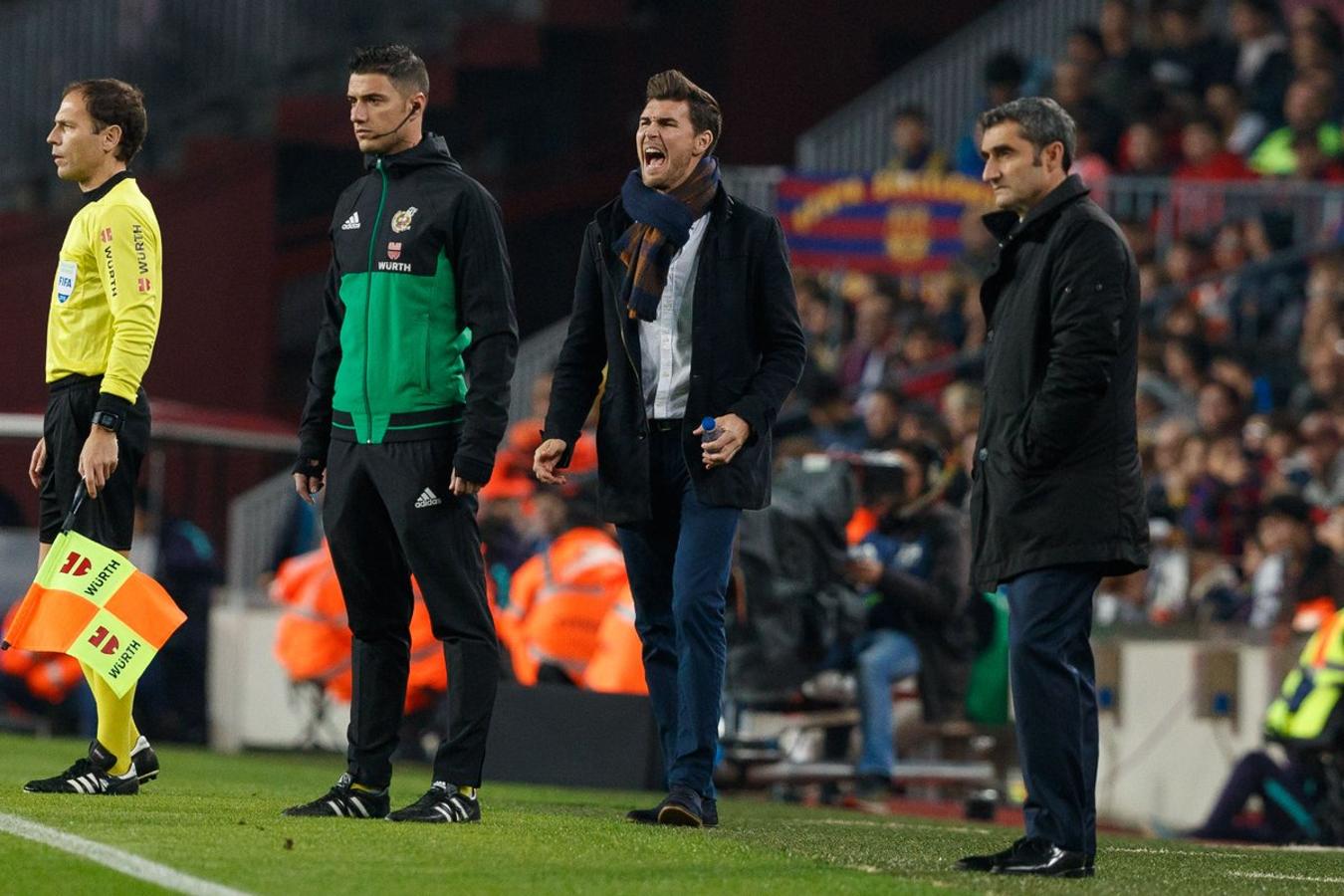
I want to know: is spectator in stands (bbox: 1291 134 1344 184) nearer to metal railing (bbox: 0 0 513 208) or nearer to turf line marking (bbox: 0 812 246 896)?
metal railing (bbox: 0 0 513 208)

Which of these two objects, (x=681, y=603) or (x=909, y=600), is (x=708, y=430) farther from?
(x=909, y=600)

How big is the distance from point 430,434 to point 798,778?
223 inches

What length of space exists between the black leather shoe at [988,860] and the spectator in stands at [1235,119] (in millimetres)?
13078

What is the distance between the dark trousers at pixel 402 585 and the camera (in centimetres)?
748

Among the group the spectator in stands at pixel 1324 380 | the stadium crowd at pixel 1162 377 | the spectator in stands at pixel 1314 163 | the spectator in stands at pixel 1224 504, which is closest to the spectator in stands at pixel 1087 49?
the stadium crowd at pixel 1162 377

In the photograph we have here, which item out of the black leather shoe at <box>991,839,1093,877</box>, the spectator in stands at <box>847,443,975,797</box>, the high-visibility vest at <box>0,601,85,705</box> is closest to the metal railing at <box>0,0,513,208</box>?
the high-visibility vest at <box>0,601,85,705</box>

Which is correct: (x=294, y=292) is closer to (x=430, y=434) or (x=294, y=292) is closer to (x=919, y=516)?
(x=919, y=516)

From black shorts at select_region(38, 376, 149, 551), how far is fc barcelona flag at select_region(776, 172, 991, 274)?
37.0 ft

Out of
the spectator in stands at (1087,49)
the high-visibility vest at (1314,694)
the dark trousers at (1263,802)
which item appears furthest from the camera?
the spectator in stands at (1087,49)

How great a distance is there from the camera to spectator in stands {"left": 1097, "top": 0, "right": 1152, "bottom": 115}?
2045 centimetres

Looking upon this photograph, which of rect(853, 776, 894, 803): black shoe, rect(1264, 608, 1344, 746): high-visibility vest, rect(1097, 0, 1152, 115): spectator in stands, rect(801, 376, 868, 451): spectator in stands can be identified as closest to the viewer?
rect(1264, 608, 1344, 746): high-visibility vest

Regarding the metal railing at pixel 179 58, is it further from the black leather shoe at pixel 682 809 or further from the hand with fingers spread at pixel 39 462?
the black leather shoe at pixel 682 809

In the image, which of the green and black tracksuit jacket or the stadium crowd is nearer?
the green and black tracksuit jacket

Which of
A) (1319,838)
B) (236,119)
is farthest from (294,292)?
(1319,838)
